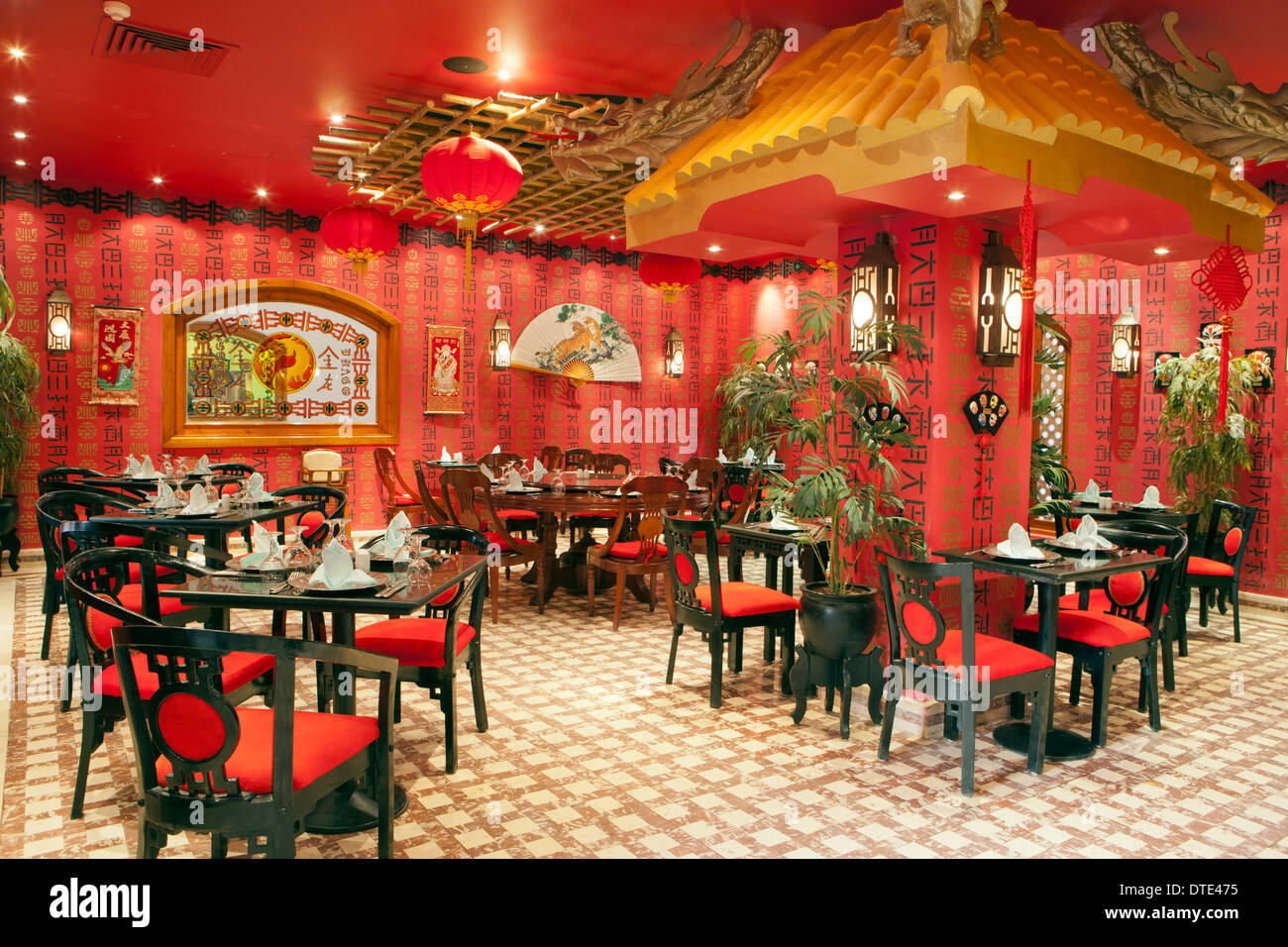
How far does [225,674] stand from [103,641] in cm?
72

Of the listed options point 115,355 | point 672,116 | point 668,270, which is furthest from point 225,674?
point 115,355

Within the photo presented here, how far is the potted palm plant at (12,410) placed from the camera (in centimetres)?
716

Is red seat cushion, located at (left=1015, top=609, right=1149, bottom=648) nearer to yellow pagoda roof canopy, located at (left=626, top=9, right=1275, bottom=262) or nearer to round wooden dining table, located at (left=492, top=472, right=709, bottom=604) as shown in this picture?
yellow pagoda roof canopy, located at (left=626, top=9, right=1275, bottom=262)

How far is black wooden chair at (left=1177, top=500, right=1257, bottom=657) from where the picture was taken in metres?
6.00

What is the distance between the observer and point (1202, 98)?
4.36 meters

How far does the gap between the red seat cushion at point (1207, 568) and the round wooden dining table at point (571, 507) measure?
3453 millimetres

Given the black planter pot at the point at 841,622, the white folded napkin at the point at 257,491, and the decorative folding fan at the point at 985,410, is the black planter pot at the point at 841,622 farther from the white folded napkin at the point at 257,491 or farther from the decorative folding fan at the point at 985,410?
the white folded napkin at the point at 257,491

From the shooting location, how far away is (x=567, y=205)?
857cm

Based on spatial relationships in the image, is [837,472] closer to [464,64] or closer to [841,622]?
[841,622]

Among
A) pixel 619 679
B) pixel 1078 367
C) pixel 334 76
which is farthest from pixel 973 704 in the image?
pixel 1078 367

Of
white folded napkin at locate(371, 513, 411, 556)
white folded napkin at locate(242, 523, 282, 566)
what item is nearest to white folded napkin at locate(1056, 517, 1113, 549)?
white folded napkin at locate(371, 513, 411, 556)

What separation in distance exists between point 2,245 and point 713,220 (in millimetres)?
6914

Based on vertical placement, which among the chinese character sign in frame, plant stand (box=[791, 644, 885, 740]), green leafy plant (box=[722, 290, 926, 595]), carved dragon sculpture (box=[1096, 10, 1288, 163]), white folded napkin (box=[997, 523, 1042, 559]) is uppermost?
carved dragon sculpture (box=[1096, 10, 1288, 163])

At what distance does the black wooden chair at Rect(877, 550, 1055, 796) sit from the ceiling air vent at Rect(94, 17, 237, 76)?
461 centimetres
